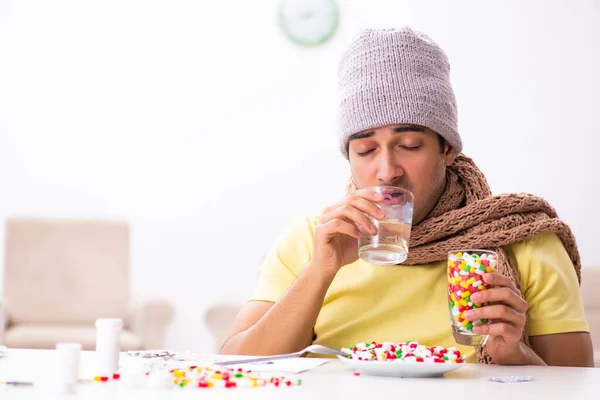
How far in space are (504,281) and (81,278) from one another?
139 inches

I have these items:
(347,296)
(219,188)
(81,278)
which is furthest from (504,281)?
(219,188)

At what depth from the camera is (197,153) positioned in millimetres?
5195

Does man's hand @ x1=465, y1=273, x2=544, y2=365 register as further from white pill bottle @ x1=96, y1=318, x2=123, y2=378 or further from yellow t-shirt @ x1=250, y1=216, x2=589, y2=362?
white pill bottle @ x1=96, y1=318, x2=123, y2=378

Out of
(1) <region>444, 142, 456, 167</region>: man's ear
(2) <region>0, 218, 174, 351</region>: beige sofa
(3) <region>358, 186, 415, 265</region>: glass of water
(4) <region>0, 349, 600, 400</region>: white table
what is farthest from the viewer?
(2) <region>0, 218, 174, 351</region>: beige sofa

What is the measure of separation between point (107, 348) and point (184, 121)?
4.00 meters

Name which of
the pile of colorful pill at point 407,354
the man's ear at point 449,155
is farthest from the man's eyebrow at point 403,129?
the pile of colorful pill at point 407,354

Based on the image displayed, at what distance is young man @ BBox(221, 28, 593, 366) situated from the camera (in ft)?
5.89

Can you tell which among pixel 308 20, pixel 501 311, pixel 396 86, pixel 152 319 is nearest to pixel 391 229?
pixel 501 311

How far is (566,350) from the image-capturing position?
1.78m

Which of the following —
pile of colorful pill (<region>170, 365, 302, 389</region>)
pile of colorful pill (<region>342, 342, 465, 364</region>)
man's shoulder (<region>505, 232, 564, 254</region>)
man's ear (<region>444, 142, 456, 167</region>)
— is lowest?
pile of colorful pill (<region>170, 365, 302, 389</region>)

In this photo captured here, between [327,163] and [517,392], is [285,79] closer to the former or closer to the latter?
[327,163]

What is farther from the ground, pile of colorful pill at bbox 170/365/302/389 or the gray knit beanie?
the gray knit beanie

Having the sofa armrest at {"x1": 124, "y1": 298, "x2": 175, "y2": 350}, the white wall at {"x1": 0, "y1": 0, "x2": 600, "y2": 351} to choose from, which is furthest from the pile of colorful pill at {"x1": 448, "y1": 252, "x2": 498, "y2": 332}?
the white wall at {"x1": 0, "y1": 0, "x2": 600, "y2": 351}

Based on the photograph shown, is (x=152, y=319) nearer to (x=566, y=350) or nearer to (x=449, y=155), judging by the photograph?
(x=449, y=155)
